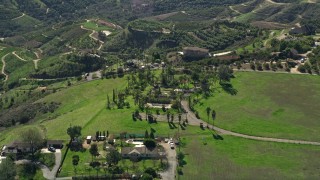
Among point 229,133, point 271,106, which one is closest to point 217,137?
point 229,133

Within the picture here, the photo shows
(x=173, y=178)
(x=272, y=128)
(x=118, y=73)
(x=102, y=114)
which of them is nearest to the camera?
(x=173, y=178)

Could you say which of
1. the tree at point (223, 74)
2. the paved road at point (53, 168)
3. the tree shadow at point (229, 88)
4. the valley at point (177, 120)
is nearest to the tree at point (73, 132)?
the valley at point (177, 120)

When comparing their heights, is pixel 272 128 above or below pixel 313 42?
below

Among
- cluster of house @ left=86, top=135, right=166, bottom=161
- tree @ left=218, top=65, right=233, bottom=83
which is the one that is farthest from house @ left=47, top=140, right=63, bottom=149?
tree @ left=218, top=65, right=233, bottom=83

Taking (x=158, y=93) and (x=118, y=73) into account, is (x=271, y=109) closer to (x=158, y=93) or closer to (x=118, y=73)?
(x=158, y=93)

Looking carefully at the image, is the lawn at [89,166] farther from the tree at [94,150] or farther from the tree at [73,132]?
the tree at [73,132]

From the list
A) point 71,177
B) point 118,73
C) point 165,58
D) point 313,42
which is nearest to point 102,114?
point 71,177

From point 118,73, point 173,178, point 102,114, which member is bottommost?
point 173,178
